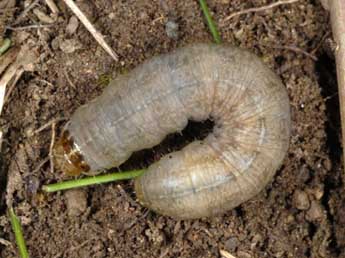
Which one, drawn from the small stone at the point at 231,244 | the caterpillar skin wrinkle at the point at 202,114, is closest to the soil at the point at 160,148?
the small stone at the point at 231,244

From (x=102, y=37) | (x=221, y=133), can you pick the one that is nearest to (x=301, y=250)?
(x=221, y=133)

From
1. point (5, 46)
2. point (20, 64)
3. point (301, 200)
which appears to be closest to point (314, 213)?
point (301, 200)

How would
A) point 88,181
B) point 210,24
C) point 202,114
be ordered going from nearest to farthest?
1. point 202,114
2. point 88,181
3. point 210,24

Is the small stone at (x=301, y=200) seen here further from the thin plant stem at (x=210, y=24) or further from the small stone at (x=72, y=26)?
the small stone at (x=72, y=26)

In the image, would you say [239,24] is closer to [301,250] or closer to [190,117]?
[190,117]

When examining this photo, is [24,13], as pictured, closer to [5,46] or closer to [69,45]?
[5,46]

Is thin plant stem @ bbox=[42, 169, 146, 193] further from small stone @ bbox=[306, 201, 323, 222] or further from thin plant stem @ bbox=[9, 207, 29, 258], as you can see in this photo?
small stone @ bbox=[306, 201, 323, 222]

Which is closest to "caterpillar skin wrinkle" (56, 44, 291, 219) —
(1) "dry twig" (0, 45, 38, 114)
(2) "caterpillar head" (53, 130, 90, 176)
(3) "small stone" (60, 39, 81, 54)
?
(2) "caterpillar head" (53, 130, 90, 176)
